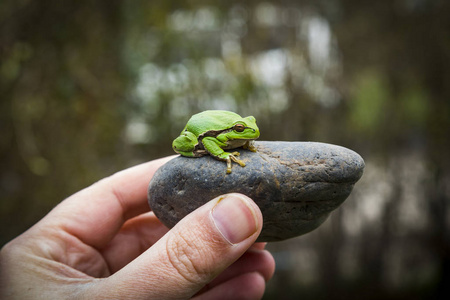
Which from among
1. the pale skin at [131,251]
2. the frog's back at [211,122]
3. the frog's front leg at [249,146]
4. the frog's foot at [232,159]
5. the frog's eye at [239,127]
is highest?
the frog's back at [211,122]

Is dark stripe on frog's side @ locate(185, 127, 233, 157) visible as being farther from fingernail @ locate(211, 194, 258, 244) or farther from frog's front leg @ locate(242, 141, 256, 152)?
fingernail @ locate(211, 194, 258, 244)

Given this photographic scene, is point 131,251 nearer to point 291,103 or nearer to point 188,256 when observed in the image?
point 188,256

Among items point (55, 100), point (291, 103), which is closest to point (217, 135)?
point (291, 103)

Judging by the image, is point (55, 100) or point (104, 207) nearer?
point (104, 207)

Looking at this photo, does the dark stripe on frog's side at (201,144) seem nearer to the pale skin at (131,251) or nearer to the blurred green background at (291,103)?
the pale skin at (131,251)

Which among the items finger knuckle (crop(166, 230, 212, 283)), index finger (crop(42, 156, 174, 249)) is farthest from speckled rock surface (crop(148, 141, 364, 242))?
index finger (crop(42, 156, 174, 249))

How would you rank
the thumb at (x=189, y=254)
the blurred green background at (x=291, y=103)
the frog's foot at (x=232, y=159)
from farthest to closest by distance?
1. the blurred green background at (x=291, y=103)
2. the frog's foot at (x=232, y=159)
3. the thumb at (x=189, y=254)

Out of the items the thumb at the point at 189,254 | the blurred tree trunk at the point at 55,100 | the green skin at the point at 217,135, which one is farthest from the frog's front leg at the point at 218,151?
the blurred tree trunk at the point at 55,100
